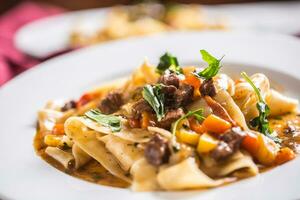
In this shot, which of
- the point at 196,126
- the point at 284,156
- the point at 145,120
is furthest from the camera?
the point at 145,120

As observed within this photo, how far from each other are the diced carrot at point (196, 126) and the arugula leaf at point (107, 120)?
0.88 meters

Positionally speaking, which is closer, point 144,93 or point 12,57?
point 144,93

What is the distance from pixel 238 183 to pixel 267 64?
322 cm

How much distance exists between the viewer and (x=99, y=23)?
37.9ft

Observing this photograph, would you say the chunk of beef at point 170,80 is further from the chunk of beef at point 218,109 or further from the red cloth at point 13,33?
the red cloth at point 13,33

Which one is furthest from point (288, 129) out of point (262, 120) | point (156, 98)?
point (156, 98)

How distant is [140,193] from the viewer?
562 cm

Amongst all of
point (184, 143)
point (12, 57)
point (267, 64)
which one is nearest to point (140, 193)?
point (184, 143)

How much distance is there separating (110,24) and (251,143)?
18.6 feet

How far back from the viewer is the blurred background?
33.2 ft

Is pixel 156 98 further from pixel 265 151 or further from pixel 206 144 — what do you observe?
pixel 265 151

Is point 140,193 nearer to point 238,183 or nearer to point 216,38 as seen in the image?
point 238,183

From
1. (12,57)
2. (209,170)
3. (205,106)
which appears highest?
(205,106)

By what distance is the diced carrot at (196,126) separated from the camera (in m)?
6.06
